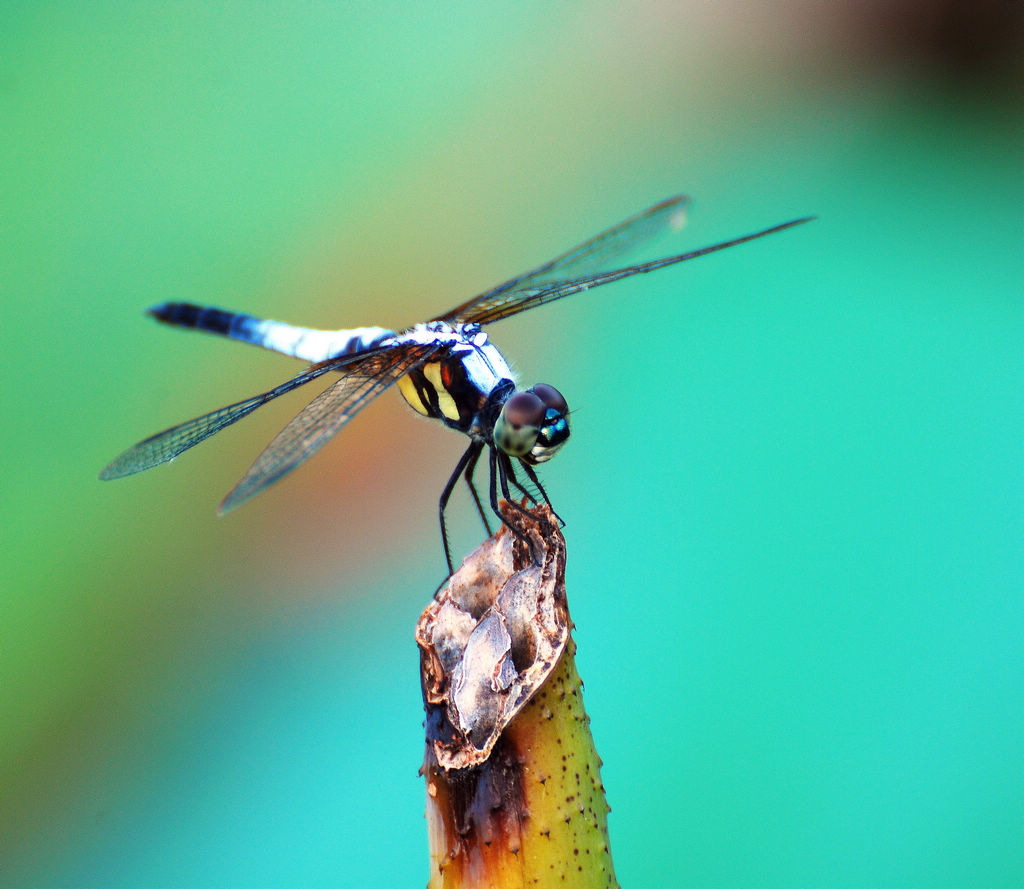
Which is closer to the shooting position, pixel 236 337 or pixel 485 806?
pixel 485 806

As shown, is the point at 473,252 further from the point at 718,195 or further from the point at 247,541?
the point at 247,541

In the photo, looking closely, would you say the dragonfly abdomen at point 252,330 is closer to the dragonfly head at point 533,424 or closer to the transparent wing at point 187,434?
the transparent wing at point 187,434

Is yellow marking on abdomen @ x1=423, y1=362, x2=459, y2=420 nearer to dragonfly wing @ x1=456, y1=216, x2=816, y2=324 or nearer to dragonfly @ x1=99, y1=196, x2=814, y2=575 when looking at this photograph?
dragonfly @ x1=99, y1=196, x2=814, y2=575

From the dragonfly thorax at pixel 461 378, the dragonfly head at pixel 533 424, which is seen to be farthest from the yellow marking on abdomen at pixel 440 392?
the dragonfly head at pixel 533 424

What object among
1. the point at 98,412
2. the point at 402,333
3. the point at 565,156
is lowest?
the point at 402,333

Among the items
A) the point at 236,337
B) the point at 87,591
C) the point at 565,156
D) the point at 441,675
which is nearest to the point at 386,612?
the point at 87,591

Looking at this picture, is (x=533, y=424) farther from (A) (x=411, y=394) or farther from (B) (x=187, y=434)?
(B) (x=187, y=434)

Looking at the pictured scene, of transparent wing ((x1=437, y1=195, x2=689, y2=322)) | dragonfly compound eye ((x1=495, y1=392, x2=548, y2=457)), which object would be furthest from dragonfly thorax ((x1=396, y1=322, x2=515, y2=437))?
transparent wing ((x1=437, y1=195, x2=689, y2=322))
